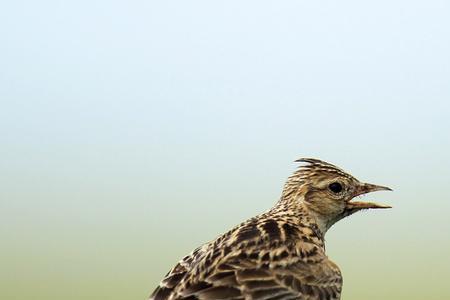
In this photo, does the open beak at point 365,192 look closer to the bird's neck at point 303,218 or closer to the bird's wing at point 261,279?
the bird's neck at point 303,218

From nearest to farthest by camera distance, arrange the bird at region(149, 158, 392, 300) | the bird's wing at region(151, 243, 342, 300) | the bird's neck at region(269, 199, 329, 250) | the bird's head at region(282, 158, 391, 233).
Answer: the bird's wing at region(151, 243, 342, 300) → the bird at region(149, 158, 392, 300) → the bird's neck at region(269, 199, 329, 250) → the bird's head at region(282, 158, 391, 233)

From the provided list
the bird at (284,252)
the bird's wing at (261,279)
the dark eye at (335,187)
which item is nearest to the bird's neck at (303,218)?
the bird at (284,252)

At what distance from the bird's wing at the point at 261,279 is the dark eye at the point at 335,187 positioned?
1.60 meters

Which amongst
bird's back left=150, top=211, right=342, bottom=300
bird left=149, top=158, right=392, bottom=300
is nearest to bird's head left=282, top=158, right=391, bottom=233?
bird left=149, top=158, right=392, bottom=300

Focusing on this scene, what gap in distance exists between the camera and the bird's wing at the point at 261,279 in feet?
34.5

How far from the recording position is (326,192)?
42.5 ft

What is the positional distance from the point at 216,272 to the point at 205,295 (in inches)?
16.1

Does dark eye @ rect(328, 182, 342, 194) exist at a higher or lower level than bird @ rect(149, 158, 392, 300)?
higher

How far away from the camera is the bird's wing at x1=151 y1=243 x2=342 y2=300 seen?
1052cm

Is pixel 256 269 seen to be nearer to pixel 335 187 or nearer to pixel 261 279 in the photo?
pixel 261 279

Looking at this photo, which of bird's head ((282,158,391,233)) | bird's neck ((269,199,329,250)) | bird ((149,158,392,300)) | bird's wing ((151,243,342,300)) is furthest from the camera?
bird's head ((282,158,391,233))

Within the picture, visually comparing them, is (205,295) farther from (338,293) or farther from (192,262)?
(338,293)

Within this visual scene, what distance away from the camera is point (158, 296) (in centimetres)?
1081

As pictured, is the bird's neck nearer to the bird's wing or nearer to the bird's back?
the bird's back
